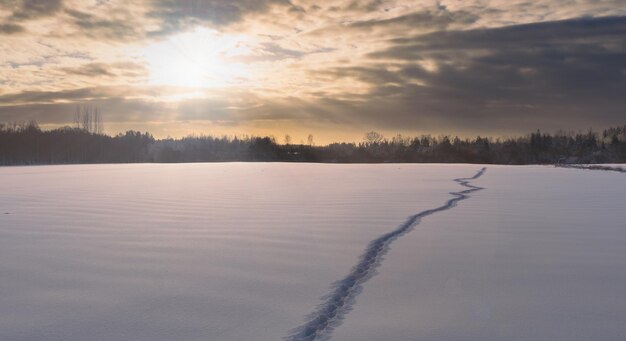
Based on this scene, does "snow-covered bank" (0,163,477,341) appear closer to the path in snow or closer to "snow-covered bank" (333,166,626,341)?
the path in snow

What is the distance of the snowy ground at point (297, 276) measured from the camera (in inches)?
110

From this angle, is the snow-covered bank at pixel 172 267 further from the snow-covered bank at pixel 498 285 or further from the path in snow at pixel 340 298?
the snow-covered bank at pixel 498 285

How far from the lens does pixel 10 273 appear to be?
397 cm

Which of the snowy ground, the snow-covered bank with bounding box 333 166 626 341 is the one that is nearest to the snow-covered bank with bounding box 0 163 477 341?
the snowy ground

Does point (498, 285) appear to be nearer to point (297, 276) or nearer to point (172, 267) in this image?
point (297, 276)

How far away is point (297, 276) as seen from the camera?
3.88 metres

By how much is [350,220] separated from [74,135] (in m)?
85.5

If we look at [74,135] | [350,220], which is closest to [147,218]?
[350,220]

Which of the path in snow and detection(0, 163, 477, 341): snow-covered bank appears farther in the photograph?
detection(0, 163, 477, 341): snow-covered bank

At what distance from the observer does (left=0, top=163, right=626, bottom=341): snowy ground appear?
9.21ft

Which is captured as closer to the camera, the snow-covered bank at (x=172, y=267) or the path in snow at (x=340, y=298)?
the path in snow at (x=340, y=298)

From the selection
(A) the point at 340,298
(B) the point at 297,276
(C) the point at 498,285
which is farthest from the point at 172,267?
(C) the point at 498,285

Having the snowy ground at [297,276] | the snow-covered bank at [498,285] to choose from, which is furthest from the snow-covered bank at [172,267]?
the snow-covered bank at [498,285]

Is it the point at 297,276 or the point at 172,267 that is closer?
the point at 297,276
